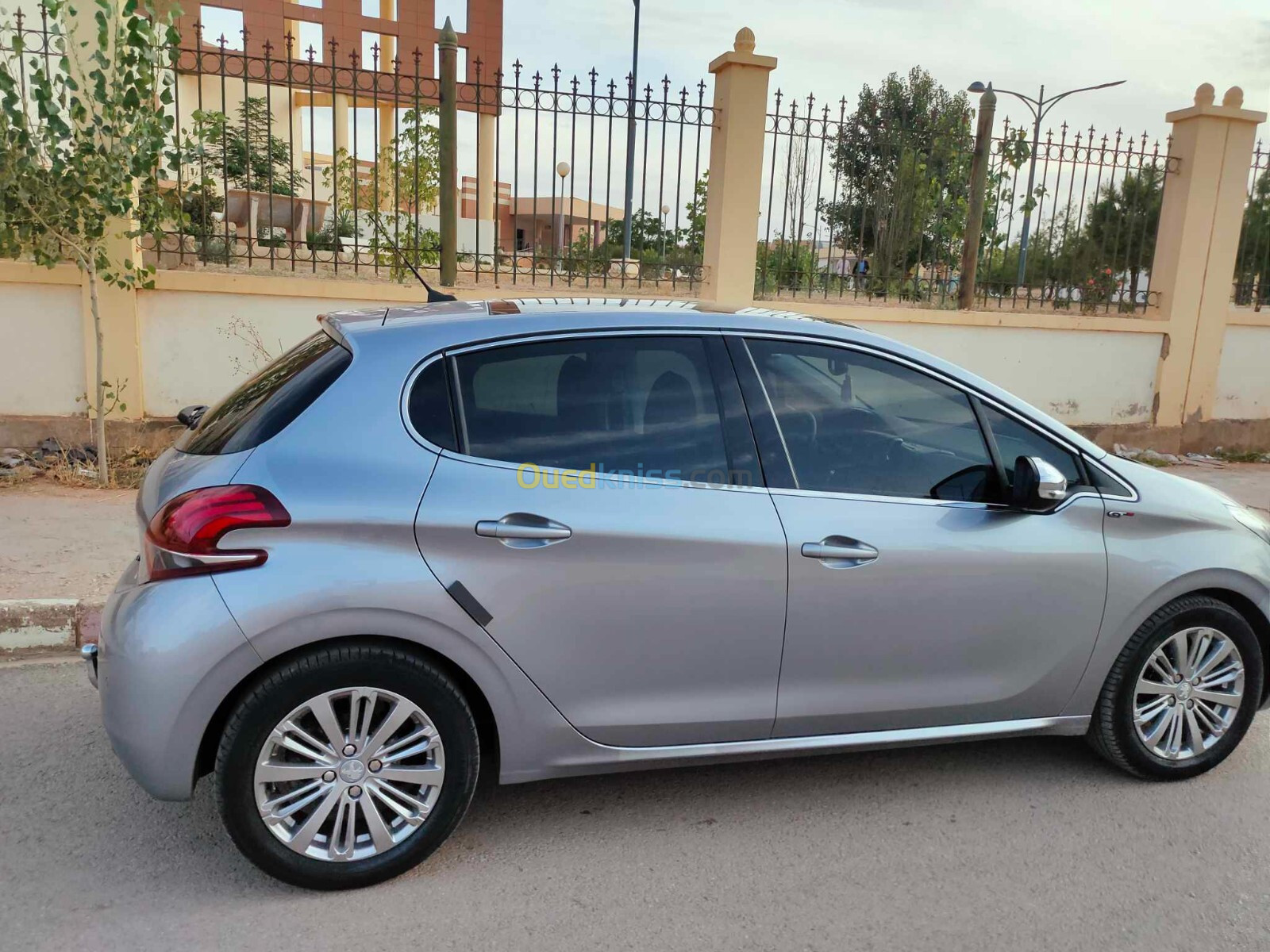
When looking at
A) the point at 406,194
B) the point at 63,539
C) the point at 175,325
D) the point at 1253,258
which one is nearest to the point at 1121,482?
the point at 63,539

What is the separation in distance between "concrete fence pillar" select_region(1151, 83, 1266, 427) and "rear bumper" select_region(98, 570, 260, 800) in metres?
10.1

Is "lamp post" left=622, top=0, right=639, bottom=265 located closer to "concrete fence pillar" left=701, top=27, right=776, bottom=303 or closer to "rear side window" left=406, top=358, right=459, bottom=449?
"concrete fence pillar" left=701, top=27, right=776, bottom=303

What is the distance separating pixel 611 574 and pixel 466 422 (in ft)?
2.03

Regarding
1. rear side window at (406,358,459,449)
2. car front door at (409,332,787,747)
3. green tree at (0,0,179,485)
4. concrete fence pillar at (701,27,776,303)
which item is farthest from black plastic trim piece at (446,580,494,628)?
concrete fence pillar at (701,27,776,303)

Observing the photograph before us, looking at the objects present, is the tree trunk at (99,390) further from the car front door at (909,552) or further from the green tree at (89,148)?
the car front door at (909,552)

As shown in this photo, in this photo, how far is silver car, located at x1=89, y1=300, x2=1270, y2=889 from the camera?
2752mm

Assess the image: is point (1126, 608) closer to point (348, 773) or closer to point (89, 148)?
point (348, 773)

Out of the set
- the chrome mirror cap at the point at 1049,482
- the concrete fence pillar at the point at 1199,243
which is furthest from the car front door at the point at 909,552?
the concrete fence pillar at the point at 1199,243

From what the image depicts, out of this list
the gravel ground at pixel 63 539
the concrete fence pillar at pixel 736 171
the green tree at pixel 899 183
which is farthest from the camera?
the green tree at pixel 899 183

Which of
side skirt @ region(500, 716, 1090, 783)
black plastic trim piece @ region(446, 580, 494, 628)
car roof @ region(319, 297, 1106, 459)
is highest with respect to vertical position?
car roof @ region(319, 297, 1106, 459)

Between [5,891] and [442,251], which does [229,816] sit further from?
[442,251]

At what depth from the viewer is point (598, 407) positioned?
3.11 m

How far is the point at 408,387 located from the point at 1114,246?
959 cm

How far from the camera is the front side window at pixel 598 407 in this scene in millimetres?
2998
